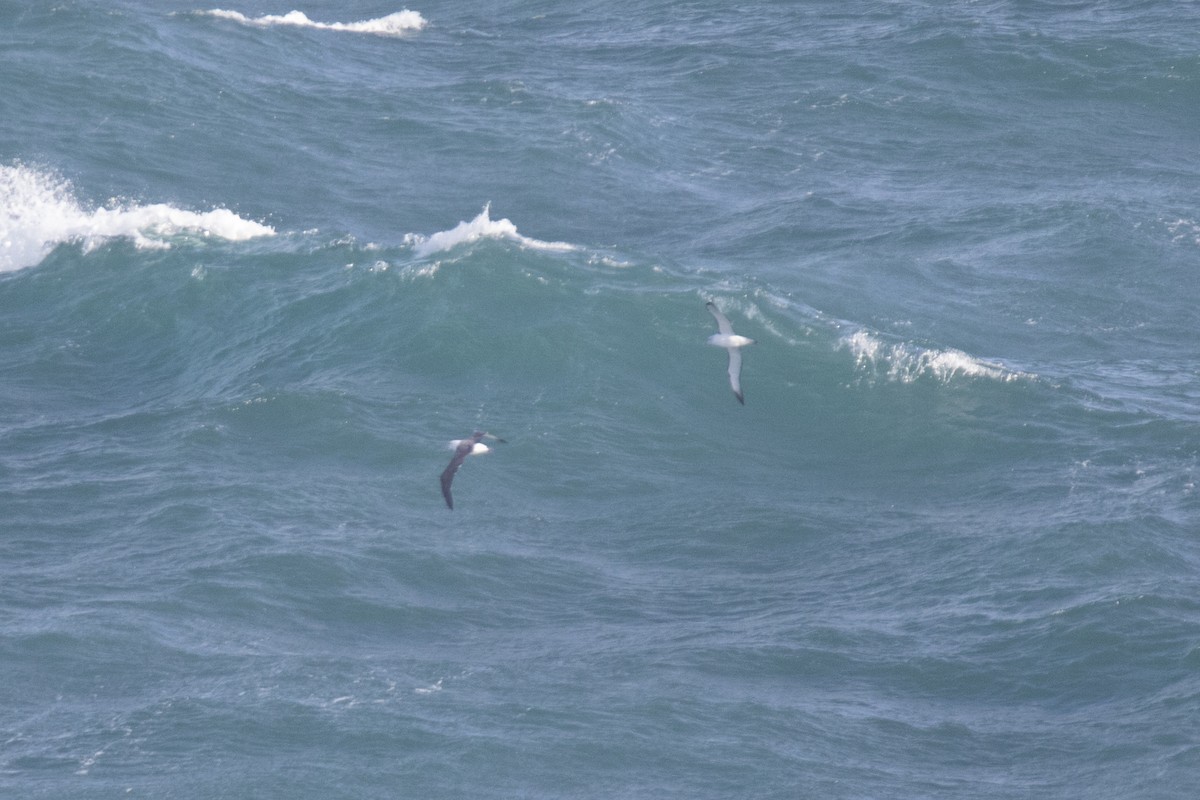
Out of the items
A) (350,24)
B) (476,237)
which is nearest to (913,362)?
(476,237)

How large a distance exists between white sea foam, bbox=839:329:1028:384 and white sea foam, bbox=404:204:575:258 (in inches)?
285

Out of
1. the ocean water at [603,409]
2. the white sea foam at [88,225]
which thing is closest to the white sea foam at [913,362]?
the ocean water at [603,409]

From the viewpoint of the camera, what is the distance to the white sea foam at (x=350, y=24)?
58750 mm

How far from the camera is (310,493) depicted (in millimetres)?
31062

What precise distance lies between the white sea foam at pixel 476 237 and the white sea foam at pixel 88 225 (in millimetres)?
4185

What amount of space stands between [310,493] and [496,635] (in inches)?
223

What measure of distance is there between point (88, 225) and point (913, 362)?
1961 centimetres

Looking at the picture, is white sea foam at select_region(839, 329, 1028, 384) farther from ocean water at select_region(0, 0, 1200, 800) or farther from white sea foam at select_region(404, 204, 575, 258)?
white sea foam at select_region(404, 204, 575, 258)

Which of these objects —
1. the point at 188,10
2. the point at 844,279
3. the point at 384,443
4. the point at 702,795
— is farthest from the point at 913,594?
the point at 188,10

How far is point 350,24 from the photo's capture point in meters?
60.0

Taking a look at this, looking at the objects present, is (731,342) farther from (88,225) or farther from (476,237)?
(88,225)

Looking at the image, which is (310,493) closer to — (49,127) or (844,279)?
(844,279)

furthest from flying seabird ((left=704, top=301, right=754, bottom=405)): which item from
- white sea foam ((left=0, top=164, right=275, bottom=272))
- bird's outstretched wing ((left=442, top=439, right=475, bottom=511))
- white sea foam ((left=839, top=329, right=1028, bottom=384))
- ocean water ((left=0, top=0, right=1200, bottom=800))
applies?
white sea foam ((left=0, top=164, right=275, bottom=272))

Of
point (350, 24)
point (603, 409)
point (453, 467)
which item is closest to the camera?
point (453, 467)
